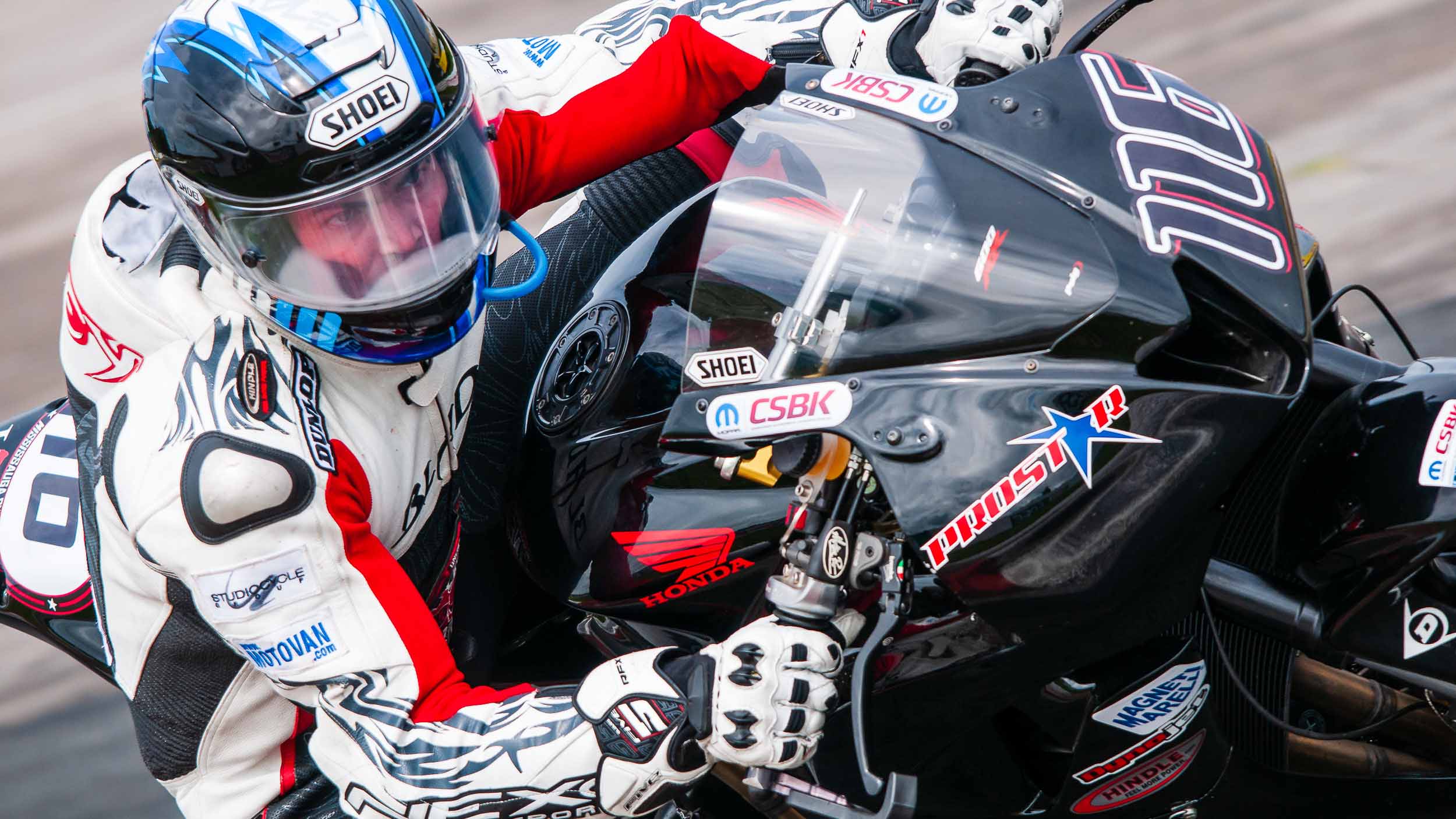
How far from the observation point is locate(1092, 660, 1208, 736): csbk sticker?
1.90 m

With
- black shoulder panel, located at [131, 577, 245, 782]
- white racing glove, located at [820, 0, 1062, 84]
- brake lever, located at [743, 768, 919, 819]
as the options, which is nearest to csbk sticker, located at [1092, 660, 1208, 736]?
brake lever, located at [743, 768, 919, 819]

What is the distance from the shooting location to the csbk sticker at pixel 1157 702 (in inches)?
74.7

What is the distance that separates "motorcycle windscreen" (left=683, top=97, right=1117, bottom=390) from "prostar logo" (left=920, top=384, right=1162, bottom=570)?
0.10m

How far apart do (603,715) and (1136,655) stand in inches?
28.5

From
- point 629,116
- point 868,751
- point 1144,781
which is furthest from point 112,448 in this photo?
point 1144,781

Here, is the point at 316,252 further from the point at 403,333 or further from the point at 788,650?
the point at 788,650

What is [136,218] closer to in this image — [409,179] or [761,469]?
[409,179]

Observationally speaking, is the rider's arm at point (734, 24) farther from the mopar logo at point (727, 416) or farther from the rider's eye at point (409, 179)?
the mopar logo at point (727, 416)

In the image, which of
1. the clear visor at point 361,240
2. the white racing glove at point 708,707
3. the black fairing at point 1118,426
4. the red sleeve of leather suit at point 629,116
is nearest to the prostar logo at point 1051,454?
the black fairing at point 1118,426

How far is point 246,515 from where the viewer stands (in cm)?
189

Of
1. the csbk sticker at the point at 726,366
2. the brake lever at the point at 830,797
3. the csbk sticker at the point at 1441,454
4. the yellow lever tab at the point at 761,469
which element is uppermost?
the csbk sticker at the point at 726,366

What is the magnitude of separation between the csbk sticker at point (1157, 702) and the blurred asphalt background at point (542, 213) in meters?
2.43

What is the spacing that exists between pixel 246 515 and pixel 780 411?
0.75m

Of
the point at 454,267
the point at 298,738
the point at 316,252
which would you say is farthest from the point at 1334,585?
the point at 298,738
